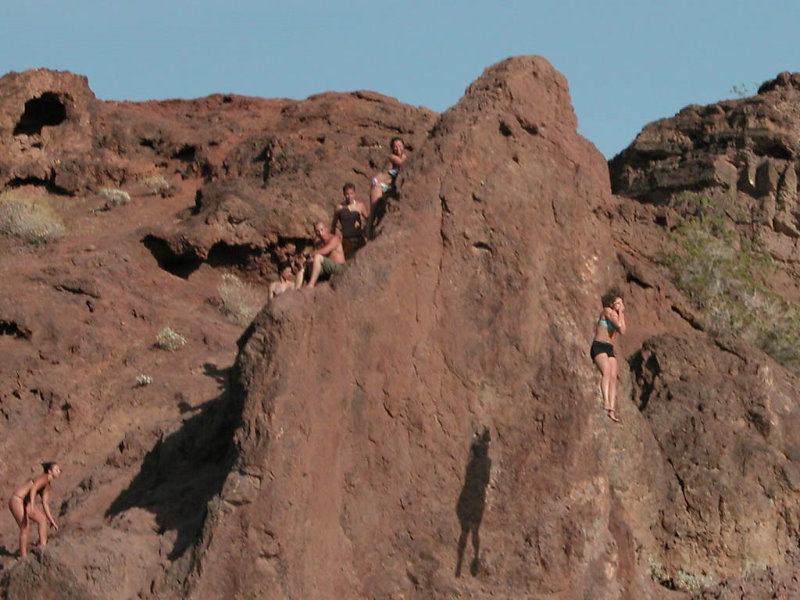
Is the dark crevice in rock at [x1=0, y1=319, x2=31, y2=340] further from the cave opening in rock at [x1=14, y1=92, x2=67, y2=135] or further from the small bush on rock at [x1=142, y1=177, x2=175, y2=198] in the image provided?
the cave opening in rock at [x1=14, y1=92, x2=67, y2=135]

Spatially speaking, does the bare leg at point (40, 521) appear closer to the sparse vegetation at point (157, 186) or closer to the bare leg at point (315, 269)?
the bare leg at point (315, 269)

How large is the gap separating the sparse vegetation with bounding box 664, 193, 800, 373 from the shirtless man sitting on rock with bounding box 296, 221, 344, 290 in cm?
567

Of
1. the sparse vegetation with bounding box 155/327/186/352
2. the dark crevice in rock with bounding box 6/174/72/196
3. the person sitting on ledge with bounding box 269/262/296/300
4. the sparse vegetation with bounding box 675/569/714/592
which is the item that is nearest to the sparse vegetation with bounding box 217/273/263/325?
the person sitting on ledge with bounding box 269/262/296/300

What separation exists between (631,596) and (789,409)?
165 inches

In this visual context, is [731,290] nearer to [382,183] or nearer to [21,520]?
[382,183]

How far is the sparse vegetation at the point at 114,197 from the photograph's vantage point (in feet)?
82.3

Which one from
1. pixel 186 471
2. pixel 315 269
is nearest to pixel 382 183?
pixel 315 269

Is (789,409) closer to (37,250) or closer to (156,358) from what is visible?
(156,358)

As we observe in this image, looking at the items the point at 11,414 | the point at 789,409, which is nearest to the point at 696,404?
the point at 789,409

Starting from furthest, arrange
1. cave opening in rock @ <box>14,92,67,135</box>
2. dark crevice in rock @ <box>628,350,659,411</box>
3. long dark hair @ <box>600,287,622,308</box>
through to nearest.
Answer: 1. cave opening in rock @ <box>14,92,67,135</box>
2. dark crevice in rock @ <box>628,350,659,411</box>
3. long dark hair @ <box>600,287,622,308</box>

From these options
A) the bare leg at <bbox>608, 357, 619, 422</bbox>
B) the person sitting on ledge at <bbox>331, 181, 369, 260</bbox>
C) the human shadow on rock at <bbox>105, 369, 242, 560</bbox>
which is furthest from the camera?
the person sitting on ledge at <bbox>331, 181, 369, 260</bbox>

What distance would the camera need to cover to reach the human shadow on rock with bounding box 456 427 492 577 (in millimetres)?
12719

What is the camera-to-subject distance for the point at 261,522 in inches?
476

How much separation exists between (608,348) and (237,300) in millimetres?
9045
